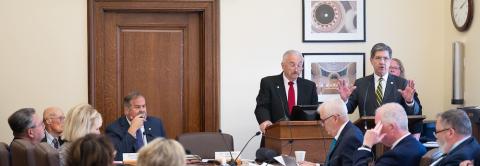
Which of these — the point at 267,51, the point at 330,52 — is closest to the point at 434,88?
the point at 330,52

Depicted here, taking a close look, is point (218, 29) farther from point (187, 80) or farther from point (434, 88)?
point (434, 88)

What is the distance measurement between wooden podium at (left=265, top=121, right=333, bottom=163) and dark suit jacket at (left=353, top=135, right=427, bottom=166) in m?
1.28

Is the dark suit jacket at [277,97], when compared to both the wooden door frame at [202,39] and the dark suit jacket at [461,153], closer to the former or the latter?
the wooden door frame at [202,39]

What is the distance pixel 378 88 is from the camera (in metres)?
6.37

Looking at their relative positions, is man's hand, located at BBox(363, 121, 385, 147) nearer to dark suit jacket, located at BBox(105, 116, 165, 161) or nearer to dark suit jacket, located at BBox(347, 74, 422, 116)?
dark suit jacket, located at BBox(347, 74, 422, 116)

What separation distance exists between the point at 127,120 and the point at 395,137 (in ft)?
8.73

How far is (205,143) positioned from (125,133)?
2.39ft

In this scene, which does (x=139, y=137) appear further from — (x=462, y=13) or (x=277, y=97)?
(x=462, y=13)

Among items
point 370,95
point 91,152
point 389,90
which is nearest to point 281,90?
point 370,95

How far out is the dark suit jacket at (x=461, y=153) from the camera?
4.05m

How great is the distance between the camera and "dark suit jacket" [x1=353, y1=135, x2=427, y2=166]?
13.8 ft

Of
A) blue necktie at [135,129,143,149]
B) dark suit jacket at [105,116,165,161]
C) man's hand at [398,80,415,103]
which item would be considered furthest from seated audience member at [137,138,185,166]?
man's hand at [398,80,415,103]

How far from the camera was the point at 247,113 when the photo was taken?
7559 millimetres

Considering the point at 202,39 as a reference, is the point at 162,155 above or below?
below
